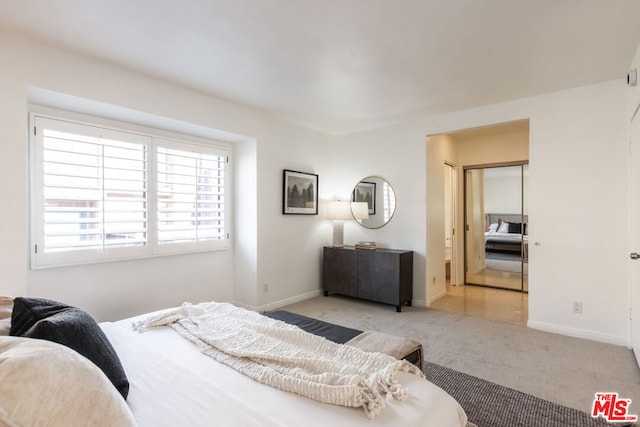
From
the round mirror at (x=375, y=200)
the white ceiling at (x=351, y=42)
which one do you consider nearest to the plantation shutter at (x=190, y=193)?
the white ceiling at (x=351, y=42)

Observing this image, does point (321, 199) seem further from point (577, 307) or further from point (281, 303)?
point (577, 307)

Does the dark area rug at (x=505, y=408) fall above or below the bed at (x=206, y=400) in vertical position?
below

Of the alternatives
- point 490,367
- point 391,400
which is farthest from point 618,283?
point 391,400

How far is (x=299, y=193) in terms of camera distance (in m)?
4.56

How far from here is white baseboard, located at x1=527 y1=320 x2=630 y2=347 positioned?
9.82 feet

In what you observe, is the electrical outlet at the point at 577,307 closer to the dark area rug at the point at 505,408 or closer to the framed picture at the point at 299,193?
the dark area rug at the point at 505,408

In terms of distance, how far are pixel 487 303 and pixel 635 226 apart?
205 centimetres

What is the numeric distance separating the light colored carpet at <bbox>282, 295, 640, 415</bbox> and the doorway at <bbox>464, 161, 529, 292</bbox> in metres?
2.01

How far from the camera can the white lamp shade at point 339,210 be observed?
4.71 metres

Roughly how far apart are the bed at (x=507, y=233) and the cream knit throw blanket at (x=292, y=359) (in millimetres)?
4550

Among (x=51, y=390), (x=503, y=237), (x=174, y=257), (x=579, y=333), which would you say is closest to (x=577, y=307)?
(x=579, y=333)

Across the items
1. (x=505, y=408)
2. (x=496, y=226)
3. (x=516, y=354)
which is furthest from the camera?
(x=496, y=226)

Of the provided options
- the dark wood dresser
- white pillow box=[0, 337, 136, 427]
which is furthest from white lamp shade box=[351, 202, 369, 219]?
white pillow box=[0, 337, 136, 427]

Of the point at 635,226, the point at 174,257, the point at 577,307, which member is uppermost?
the point at 635,226
